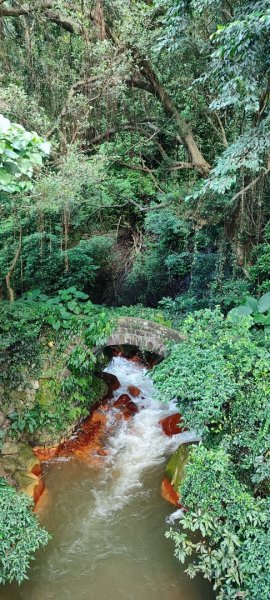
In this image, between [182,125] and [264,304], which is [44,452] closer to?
[264,304]

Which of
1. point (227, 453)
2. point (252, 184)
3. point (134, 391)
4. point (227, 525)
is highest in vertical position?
point (252, 184)

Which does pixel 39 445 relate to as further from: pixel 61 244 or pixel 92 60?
pixel 92 60

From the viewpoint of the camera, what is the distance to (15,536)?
4.69m

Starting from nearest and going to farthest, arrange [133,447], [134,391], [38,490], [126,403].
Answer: [38,490]
[133,447]
[126,403]
[134,391]

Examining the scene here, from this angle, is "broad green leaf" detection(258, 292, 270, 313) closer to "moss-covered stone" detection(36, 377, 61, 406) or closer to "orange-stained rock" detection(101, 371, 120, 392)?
"moss-covered stone" detection(36, 377, 61, 406)

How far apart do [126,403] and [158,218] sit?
4.52 m

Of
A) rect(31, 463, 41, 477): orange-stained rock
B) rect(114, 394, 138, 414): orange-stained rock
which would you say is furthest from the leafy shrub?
rect(114, 394, 138, 414): orange-stained rock

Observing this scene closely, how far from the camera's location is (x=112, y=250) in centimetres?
1005

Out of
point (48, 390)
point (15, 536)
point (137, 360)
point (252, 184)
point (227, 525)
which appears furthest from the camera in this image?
point (137, 360)

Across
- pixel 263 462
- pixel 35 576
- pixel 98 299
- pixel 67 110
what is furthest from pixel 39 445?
pixel 67 110

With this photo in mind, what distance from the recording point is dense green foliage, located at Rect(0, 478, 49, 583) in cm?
453

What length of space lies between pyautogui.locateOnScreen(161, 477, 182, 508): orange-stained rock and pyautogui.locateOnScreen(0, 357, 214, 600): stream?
91 millimetres

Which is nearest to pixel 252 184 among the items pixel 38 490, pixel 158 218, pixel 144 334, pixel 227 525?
pixel 158 218

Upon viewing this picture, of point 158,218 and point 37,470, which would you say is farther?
point 158,218
